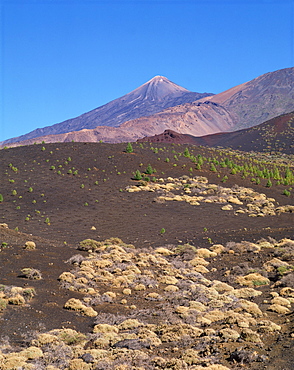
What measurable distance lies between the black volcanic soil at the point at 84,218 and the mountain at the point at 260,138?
7526 cm

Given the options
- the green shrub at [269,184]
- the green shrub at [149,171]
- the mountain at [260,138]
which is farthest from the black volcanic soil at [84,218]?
the mountain at [260,138]

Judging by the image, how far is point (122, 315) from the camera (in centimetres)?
1356

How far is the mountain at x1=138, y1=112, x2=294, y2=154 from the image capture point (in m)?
127

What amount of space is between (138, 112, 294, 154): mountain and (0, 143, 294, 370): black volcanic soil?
247 feet

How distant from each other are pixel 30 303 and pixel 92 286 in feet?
11.4

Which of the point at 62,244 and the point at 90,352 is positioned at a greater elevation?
the point at 62,244

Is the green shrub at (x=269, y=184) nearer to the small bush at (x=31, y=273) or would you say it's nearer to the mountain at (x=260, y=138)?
the small bush at (x=31, y=273)

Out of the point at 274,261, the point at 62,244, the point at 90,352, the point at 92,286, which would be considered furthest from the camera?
the point at 62,244

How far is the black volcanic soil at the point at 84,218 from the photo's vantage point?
13383 millimetres

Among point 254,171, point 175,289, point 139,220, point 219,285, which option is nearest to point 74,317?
point 175,289

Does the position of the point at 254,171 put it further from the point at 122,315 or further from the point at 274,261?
the point at 122,315

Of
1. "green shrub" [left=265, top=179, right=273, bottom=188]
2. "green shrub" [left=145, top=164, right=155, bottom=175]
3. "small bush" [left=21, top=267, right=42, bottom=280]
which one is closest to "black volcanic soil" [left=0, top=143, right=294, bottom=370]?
"small bush" [left=21, top=267, right=42, bottom=280]

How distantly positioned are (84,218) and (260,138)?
116m

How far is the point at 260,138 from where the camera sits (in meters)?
140
